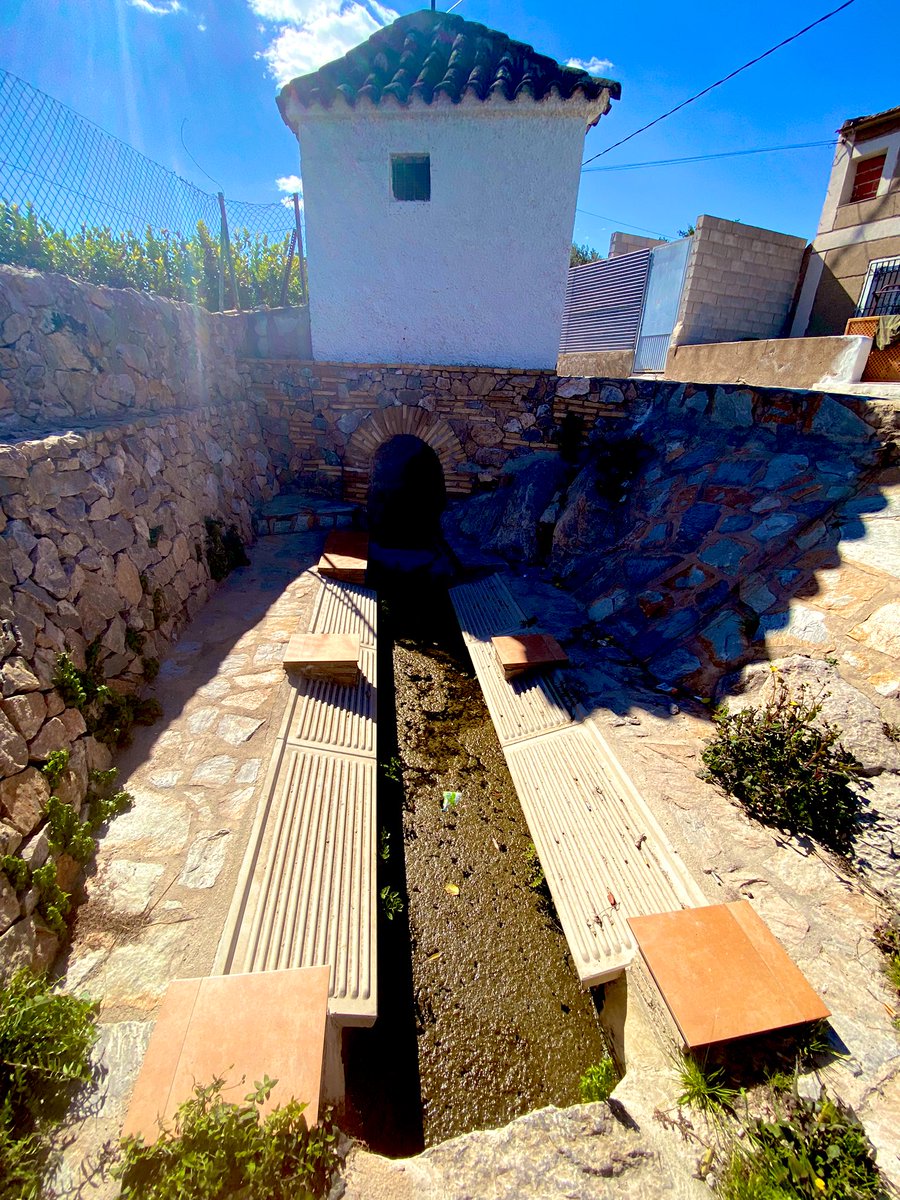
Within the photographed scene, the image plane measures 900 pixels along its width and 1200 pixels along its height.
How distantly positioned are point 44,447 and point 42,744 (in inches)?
83.2

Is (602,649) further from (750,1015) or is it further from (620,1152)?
(620,1152)

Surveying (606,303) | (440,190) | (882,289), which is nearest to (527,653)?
(440,190)

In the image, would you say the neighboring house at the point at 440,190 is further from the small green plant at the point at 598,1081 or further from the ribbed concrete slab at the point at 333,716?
the small green plant at the point at 598,1081

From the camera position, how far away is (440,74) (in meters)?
7.20

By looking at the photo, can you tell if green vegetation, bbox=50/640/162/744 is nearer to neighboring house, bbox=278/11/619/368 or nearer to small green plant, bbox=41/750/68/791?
small green plant, bbox=41/750/68/791

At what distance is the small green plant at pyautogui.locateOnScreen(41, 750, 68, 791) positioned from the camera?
291 cm

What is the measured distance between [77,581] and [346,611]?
9.05 feet

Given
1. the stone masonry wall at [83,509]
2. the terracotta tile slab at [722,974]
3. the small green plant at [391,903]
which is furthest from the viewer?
the small green plant at [391,903]

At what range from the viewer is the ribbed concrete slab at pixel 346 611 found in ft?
18.6

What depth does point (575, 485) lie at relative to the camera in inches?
309

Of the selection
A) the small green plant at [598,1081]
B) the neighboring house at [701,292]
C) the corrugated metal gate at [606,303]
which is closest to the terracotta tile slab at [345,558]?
the small green plant at [598,1081]

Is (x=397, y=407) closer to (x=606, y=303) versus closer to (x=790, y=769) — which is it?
(x=790, y=769)

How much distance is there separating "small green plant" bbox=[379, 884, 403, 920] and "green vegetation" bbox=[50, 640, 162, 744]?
2.12m

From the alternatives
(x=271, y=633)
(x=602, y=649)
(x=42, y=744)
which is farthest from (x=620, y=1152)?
(x=271, y=633)
